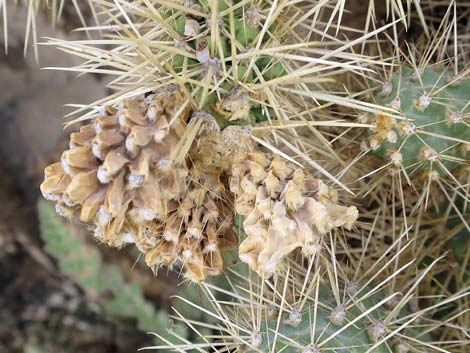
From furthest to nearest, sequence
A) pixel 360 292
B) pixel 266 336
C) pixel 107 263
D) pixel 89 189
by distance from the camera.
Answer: pixel 107 263 → pixel 360 292 → pixel 266 336 → pixel 89 189

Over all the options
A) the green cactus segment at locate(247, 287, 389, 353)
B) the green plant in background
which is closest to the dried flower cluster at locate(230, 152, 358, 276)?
the green cactus segment at locate(247, 287, 389, 353)

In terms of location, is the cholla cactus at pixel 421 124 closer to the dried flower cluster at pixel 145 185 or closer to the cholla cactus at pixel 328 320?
the cholla cactus at pixel 328 320

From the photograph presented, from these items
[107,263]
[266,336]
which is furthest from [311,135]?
[107,263]

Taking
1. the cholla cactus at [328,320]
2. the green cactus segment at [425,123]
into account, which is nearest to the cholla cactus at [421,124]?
the green cactus segment at [425,123]

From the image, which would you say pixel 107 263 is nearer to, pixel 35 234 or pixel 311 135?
pixel 35 234

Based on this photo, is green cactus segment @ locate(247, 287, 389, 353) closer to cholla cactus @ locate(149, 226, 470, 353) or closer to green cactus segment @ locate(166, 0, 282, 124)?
cholla cactus @ locate(149, 226, 470, 353)
